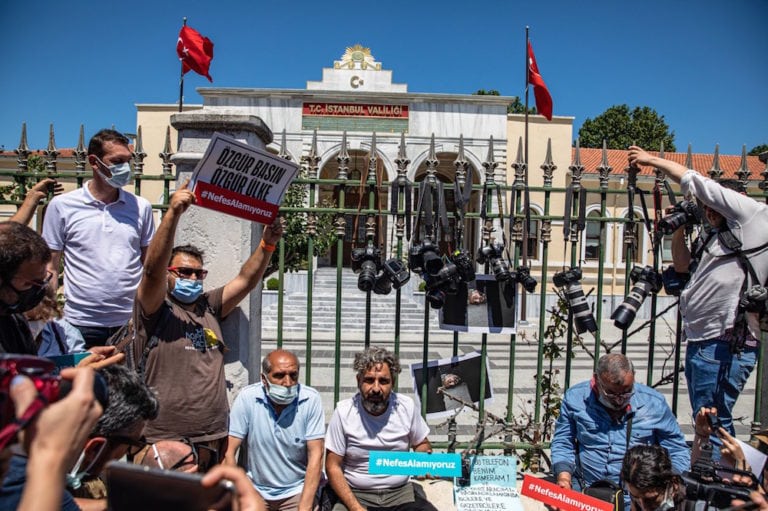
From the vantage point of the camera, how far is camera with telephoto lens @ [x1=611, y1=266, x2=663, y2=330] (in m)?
3.63

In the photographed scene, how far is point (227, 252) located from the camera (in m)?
3.69

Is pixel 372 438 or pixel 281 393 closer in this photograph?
pixel 281 393

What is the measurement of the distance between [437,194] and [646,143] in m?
38.9

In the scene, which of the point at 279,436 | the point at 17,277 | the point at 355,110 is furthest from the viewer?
the point at 355,110

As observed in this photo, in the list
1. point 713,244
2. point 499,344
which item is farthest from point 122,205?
point 499,344

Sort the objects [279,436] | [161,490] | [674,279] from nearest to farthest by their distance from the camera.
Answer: [161,490]
[279,436]
[674,279]

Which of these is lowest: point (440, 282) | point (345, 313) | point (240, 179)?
point (345, 313)

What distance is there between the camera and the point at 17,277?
2055 mm

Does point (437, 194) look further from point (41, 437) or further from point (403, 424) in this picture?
point (41, 437)

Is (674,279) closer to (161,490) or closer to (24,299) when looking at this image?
(161,490)

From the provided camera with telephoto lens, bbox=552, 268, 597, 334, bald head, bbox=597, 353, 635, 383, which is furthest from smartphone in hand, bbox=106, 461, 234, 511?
camera with telephoto lens, bbox=552, 268, 597, 334

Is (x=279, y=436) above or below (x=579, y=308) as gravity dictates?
below

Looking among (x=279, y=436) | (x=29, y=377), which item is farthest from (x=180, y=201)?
(x=29, y=377)

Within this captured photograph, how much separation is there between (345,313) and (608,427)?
559 inches
